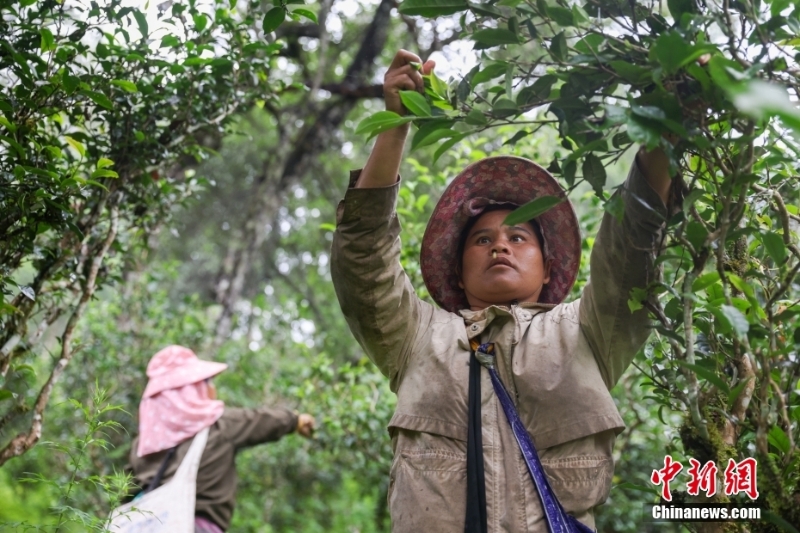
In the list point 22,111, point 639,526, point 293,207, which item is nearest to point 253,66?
point 22,111

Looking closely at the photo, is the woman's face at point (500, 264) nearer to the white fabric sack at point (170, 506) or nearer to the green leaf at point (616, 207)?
the green leaf at point (616, 207)

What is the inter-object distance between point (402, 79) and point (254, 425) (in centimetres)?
263

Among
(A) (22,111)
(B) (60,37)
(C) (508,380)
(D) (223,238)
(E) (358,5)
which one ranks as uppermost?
(E) (358,5)

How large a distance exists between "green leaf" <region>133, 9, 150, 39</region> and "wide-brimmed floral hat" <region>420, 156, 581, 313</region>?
3.41 ft

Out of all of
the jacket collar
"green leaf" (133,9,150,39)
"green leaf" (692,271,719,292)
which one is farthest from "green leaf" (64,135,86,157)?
"green leaf" (692,271,719,292)

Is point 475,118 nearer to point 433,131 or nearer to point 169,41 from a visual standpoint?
point 433,131

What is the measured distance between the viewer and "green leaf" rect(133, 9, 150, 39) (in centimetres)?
197

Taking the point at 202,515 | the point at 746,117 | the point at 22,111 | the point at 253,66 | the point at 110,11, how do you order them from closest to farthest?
the point at 746,117 < the point at 22,111 < the point at 110,11 < the point at 253,66 < the point at 202,515

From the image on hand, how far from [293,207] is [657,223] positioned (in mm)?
8640

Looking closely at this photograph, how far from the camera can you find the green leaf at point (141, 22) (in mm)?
1972

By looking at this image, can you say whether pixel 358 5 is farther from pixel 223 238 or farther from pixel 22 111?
pixel 22 111

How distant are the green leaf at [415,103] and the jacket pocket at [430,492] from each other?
0.77m

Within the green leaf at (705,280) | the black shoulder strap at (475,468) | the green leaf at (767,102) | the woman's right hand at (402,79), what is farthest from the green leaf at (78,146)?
the green leaf at (767,102)

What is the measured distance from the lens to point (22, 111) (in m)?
1.83
